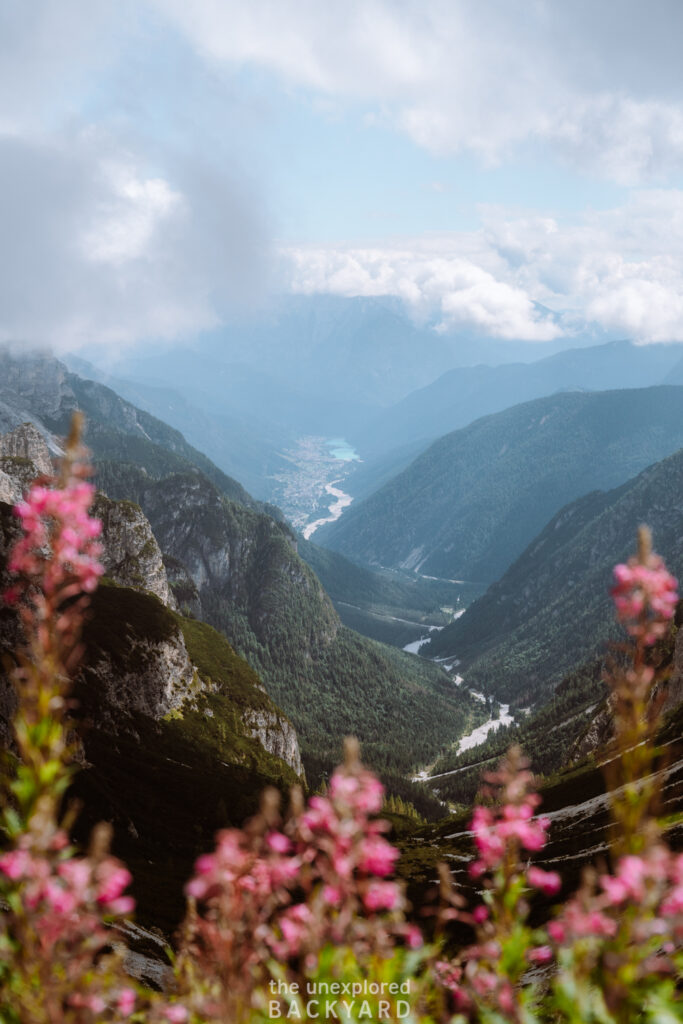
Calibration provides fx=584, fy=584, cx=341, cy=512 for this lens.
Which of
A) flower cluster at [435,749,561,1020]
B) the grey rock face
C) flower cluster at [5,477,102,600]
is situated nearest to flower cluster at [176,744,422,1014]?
flower cluster at [435,749,561,1020]

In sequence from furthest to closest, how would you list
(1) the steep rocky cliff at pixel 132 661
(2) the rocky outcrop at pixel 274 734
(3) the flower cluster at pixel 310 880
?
(2) the rocky outcrop at pixel 274 734
(1) the steep rocky cliff at pixel 132 661
(3) the flower cluster at pixel 310 880

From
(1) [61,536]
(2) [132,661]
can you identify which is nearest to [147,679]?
(2) [132,661]

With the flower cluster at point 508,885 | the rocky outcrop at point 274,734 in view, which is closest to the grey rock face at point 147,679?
the rocky outcrop at point 274,734

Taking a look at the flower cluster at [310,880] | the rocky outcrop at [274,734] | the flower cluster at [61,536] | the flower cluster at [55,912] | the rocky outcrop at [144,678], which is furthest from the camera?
the rocky outcrop at [274,734]

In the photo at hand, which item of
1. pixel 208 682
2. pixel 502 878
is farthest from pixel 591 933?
pixel 208 682

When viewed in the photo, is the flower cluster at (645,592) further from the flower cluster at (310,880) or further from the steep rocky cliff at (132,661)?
the steep rocky cliff at (132,661)

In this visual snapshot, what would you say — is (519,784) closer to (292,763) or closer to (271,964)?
(271,964)

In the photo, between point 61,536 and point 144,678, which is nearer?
point 61,536

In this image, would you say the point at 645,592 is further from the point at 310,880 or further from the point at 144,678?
the point at 144,678
